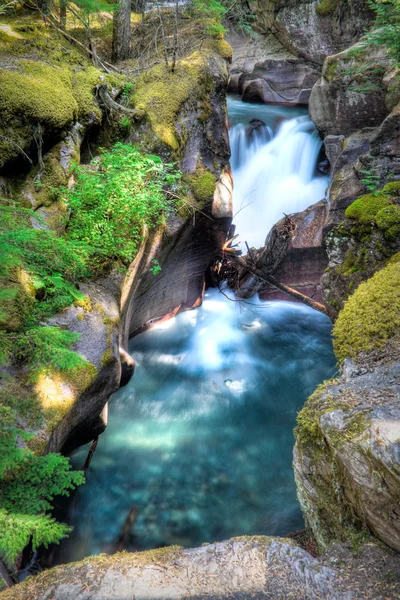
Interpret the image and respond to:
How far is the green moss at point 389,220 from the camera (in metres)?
4.26

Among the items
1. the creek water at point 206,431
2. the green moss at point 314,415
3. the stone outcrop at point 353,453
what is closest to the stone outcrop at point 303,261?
the creek water at point 206,431

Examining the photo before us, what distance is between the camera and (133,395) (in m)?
6.65

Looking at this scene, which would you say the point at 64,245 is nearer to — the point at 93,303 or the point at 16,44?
the point at 93,303

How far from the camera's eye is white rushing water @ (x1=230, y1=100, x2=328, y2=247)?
11609mm

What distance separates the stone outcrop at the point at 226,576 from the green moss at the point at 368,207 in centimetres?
373

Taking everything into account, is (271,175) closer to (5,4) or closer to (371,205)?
(371,205)

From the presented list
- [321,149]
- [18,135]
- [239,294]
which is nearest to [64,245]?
[18,135]

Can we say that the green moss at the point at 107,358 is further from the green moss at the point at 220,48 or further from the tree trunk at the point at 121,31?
the green moss at the point at 220,48

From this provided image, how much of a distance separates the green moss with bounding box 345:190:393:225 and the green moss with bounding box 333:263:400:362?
126 centimetres

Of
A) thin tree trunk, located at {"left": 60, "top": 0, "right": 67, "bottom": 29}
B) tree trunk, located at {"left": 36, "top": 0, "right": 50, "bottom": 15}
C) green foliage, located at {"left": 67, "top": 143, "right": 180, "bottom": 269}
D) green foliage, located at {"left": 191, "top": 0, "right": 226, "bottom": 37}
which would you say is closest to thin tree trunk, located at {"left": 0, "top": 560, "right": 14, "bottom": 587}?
green foliage, located at {"left": 67, "top": 143, "right": 180, "bottom": 269}

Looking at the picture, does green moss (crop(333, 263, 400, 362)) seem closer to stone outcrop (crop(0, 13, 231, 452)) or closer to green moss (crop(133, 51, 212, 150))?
stone outcrop (crop(0, 13, 231, 452))

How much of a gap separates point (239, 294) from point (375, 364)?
6.84 metres

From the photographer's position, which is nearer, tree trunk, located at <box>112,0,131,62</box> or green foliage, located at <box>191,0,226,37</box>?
tree trunk, located at <box>112,0,131,62</box>

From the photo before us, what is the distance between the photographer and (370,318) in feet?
10.6
